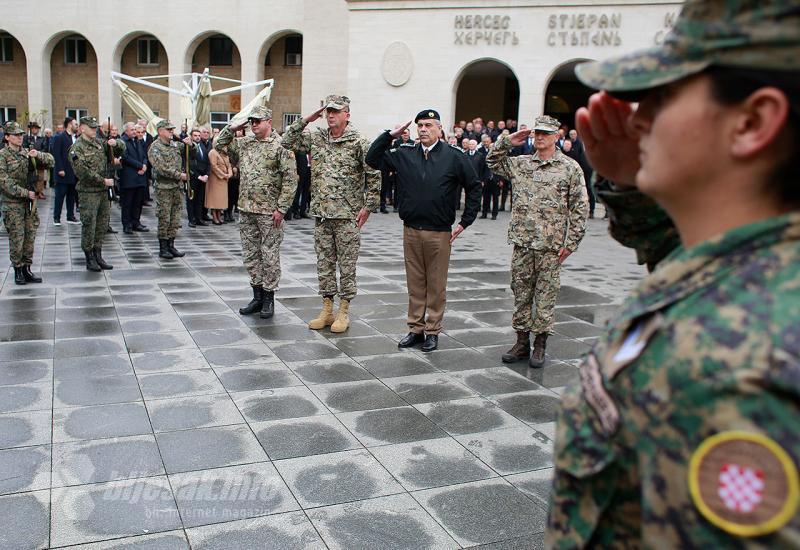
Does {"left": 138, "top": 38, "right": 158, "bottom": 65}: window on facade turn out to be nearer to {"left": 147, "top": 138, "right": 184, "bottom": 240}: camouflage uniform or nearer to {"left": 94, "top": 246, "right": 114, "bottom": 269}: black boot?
{"left": 147, "top": 138, "right": 184, "bottom": 240}: camouflage uniform

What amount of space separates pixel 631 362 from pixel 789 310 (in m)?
0.21

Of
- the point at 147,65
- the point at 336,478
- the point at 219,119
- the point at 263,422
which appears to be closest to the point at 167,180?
the point at 263,422

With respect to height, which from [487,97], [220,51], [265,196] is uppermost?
[220,51]

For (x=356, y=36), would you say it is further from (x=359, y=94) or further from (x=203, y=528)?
(x=203, y=528)

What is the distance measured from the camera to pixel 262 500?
372 cm

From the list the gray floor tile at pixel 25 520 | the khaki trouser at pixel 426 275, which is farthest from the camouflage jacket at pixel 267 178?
the gray floor tile at pixel 25 520

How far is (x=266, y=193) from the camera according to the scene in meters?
7.66

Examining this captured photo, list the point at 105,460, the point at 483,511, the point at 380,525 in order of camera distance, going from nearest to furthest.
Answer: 1. the point at 380,525
2. the point at 483,511
3. the point at 105,460

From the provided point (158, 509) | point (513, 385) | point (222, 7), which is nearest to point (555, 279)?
point (513, 385)

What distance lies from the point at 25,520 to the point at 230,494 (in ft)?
3.08

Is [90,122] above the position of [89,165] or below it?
above

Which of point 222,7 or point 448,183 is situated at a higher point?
point 222,7

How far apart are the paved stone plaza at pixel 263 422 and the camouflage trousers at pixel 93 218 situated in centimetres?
141

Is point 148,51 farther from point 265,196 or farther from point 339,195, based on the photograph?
point 339,195
